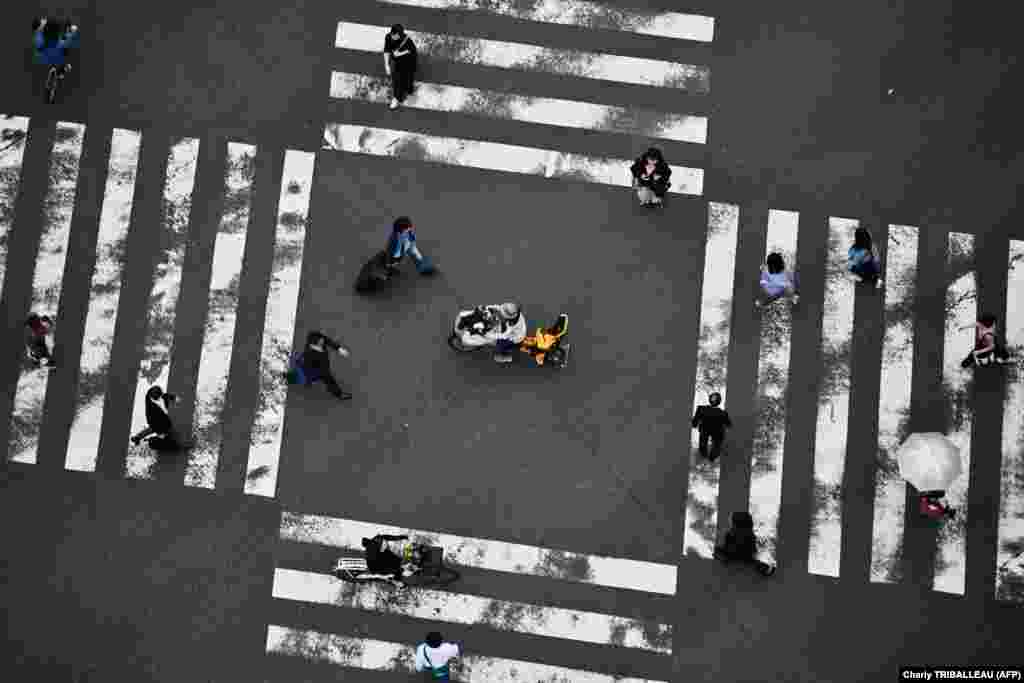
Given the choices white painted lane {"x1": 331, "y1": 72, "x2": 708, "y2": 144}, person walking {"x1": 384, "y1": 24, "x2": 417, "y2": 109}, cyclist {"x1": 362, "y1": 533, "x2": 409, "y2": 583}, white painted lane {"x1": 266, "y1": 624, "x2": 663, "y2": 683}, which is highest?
person walking {"x1": 384, "y1": 24, "x2": 417, "y2": 109}

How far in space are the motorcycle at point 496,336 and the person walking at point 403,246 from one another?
46.3 inches

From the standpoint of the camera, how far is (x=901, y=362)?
73.2 feet

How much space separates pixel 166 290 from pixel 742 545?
1071 centimetres

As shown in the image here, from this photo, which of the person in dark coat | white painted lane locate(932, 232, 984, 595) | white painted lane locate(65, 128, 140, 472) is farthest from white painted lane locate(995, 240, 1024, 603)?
white painted lane locate(65, 128, 140, 472)

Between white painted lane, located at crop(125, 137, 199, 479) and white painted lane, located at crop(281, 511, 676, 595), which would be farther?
white painted lane, located at crop(125, 137, 199, 479)

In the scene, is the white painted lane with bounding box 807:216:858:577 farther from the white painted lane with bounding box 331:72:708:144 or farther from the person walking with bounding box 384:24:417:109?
the person walking with bounding box 384:24:417:109

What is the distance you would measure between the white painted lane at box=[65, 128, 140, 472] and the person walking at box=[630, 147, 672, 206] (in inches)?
352

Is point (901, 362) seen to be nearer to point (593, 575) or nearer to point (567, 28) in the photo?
point (593, 575)

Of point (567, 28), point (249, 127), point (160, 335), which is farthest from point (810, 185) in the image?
→ point (160, 335)

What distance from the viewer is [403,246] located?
71.5 ft

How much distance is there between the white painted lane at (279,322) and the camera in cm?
2195

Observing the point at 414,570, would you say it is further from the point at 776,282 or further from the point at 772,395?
the point at 776,282

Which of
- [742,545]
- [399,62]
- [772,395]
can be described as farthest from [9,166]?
[742,545]

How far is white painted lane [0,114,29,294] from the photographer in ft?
75.6
